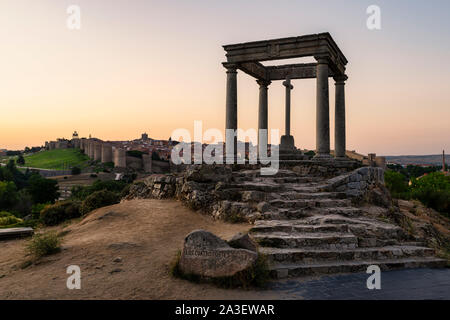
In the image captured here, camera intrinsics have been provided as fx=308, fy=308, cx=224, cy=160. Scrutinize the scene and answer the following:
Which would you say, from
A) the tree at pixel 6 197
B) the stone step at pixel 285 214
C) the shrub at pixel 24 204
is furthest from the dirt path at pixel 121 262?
the tree at pixel 6 197

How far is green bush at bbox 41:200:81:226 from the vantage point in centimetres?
1352

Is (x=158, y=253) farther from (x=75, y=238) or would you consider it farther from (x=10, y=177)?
(x=10, y=177)

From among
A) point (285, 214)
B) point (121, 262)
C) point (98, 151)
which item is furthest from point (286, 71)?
point (98, 151)

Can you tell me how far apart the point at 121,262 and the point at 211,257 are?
82.3 inches

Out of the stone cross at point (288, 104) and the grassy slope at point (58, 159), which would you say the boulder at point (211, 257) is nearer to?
the stone cross at point (288, 104)

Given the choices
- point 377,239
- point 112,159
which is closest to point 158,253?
point 377,239

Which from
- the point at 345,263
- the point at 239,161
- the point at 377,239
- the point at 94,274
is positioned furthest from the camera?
the point at 239,161

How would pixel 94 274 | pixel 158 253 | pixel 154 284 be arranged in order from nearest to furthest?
pixel 154 284 < pixel 94 274 < pixel 158 253

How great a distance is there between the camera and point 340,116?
15.3 metres

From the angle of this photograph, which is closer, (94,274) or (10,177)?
(94,274)

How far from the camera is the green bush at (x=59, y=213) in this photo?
13.5 meters

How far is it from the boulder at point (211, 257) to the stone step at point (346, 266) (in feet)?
2.56
